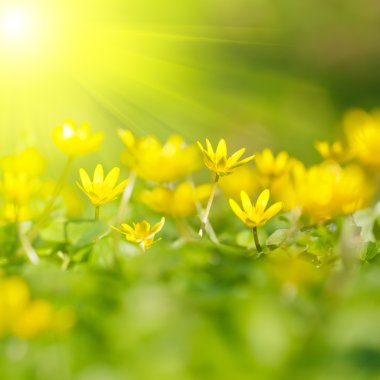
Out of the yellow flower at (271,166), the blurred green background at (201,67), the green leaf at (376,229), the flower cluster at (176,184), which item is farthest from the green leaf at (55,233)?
the blurred green background at (201,67)

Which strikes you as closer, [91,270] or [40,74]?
[91,270]

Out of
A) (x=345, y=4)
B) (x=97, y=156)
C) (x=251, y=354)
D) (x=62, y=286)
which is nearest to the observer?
(x=251, y=354)

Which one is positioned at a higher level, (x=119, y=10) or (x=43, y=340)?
(x=119, y=10)

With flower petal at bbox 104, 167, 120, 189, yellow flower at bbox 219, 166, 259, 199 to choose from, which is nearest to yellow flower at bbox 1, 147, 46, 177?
flower petal at bbox 104, 167, 120, 189

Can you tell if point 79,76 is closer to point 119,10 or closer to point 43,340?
point 119,10

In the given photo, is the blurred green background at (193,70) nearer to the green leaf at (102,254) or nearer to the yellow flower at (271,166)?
the yellow flower at (271,166)

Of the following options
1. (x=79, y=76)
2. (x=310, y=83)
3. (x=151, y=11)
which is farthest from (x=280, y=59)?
(x=79, y=76)
